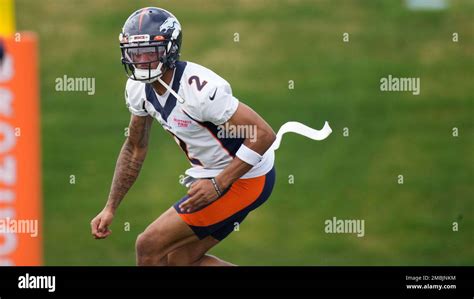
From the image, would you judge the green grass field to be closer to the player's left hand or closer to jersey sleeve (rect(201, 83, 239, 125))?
the player's left hand

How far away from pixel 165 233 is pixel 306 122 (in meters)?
8.71

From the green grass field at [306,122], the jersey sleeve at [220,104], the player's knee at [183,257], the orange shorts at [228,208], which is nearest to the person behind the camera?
the jersey sleeve at [220,104]

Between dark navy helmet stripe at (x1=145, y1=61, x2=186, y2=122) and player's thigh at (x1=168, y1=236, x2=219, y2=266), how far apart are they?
1065 mm

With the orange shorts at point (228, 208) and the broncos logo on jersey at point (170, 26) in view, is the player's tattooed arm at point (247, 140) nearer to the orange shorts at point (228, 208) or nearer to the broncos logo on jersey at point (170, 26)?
the orange shorts at point (228, 208)

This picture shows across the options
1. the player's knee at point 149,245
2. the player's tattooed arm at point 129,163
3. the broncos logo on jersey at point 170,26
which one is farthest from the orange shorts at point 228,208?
the broncos logo on jersey at point 170,26

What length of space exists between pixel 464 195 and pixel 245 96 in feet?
12.5

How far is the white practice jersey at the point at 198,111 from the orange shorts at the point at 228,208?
10cm

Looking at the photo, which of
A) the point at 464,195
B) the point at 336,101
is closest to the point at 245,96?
the point at 336,101

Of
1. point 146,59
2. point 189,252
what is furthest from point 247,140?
point 189,252

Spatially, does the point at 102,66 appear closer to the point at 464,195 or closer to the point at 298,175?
the point at 298,175

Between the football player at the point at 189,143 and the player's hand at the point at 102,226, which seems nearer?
the football player at the point at 189,143

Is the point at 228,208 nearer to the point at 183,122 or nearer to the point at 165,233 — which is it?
the point at 165,233

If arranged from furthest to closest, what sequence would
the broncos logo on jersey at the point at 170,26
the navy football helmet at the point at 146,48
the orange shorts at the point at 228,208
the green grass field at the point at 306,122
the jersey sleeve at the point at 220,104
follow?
1. the green grass field at the point at 306,122
2. the orange shorts at the point at 228,208
3. the broncos logo on jersey at the point at 170,26
4. the navy football helmet at the point at 146,48
5. the jersey sleeve at the point at 220,104

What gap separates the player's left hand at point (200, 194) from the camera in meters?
8.10
